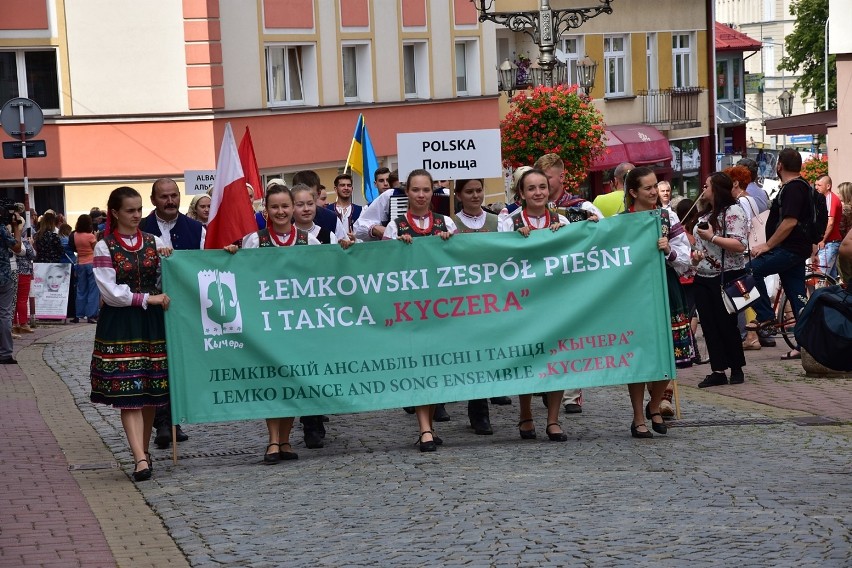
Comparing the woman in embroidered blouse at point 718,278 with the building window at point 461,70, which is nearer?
the woman in embroidered blouse at point 718,278

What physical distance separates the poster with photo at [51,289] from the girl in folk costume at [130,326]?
16526 millimetres

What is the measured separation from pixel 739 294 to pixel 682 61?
40769mm

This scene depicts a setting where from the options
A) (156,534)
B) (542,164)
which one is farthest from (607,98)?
(156,534)

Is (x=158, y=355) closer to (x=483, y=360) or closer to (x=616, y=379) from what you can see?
(x=483, y=360)

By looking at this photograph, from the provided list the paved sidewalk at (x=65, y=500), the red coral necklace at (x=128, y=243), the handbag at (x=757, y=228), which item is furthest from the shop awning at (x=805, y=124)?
the red coral necklace at (x=128, y=243)

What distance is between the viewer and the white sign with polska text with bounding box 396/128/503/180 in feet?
40.4

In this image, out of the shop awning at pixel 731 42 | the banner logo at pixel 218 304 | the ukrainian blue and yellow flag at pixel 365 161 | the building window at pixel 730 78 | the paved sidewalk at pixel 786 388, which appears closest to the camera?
the banner logo at pixel 218 304

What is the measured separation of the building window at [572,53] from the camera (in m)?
47.8

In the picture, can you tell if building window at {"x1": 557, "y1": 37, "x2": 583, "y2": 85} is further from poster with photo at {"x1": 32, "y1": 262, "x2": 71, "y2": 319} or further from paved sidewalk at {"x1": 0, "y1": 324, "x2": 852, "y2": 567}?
paved sidewalk at {"x1": 0, "y1": 324, "x2": 852, "y2": 567}

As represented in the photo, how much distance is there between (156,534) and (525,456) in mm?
2741

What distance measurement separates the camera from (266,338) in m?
10.5

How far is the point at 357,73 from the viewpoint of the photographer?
127ft

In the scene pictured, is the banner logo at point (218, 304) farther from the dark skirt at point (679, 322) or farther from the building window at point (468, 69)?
the building window at point (468, 69)

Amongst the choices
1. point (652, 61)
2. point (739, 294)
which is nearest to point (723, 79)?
point (652, 61)
